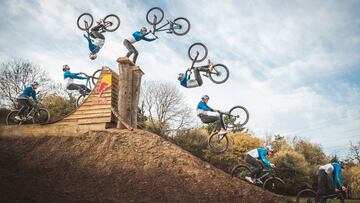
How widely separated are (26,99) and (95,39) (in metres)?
4.49

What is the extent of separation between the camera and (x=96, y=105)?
12.9 meters

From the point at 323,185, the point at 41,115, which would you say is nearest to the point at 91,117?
the point at 41,115

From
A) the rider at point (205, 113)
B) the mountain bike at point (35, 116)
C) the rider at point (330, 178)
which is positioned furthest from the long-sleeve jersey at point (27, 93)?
the rider at point (330, 178)

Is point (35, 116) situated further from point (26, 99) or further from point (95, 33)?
point (95, 33)

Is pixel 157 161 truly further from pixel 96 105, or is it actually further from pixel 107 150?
pixel 96 105

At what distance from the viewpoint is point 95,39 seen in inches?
566

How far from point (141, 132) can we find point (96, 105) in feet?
8.62

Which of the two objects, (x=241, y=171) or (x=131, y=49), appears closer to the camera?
(x=241, y=171)

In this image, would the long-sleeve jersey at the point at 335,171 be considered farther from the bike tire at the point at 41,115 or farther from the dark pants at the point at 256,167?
the bike tire at the point at 41,115

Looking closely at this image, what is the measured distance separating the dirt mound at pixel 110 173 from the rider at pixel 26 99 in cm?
157

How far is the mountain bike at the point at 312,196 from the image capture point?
10211mm

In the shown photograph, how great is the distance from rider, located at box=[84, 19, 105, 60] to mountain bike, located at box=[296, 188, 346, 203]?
36.6 feet

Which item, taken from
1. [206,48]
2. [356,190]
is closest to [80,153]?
[206,48]

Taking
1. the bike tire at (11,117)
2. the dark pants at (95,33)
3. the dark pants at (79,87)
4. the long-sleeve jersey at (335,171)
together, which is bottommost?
the long-sleeve jersey at (335,171)
